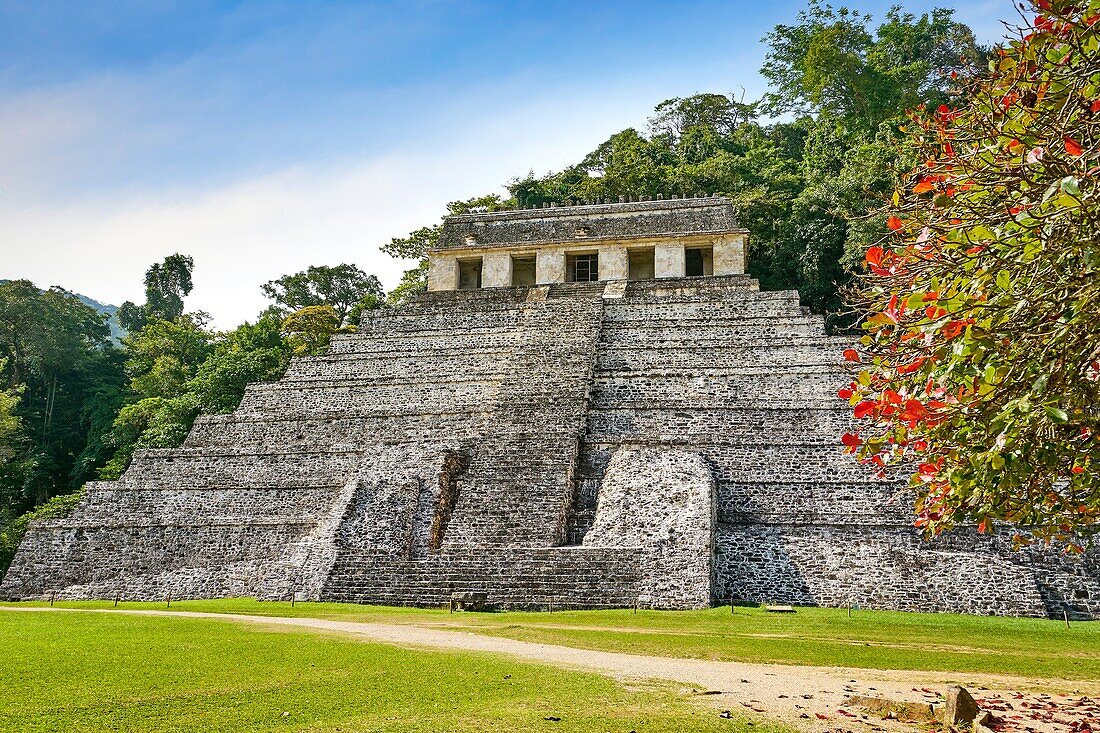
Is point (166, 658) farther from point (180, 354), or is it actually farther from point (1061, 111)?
point (180, 354)

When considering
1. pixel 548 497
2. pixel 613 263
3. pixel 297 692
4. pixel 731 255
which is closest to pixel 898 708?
pixel 297 692

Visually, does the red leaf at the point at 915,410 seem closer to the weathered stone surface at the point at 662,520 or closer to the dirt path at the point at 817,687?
the dirt path at the point at 817,687

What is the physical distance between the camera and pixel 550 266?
1047 inches

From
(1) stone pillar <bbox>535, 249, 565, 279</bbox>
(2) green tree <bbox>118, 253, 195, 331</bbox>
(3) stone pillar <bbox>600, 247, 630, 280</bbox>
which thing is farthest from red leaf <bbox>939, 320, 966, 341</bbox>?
(2) green tree <bbox>118, 253, 195, 331</bbox>

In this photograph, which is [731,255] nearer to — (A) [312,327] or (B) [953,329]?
(A) [312,327]

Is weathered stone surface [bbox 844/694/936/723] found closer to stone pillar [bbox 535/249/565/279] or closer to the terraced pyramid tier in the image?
the terraced pyramid tier

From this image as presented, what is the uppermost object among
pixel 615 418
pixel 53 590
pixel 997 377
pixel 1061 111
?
pixel 1061 111

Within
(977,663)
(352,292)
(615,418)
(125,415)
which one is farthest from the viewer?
(352,292)

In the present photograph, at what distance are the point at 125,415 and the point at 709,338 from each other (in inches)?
693

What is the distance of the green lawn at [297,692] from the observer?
4.25m

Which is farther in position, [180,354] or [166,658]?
[180,354]

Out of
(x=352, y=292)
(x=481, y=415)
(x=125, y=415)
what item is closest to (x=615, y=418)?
(x=481, y=415)

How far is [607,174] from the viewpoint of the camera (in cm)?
3700

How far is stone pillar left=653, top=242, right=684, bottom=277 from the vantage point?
26.0 metres
